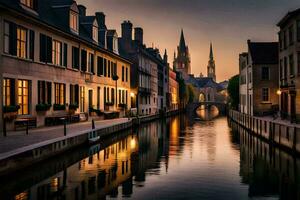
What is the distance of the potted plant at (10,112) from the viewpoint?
22.8 meters

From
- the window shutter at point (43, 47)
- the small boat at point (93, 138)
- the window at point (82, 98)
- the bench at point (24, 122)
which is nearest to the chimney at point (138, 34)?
the window at point (82, 98)

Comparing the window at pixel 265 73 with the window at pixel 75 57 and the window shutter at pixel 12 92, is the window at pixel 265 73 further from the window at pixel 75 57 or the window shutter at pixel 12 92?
the window shutter at pixel 12 92

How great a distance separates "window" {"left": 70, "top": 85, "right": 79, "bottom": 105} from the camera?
113 feet

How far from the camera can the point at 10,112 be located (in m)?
23.3

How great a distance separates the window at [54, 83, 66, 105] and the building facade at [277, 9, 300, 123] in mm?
19433

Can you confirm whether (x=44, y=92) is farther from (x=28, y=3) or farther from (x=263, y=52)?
(x=263, y=52)

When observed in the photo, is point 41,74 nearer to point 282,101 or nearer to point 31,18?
point 31,18

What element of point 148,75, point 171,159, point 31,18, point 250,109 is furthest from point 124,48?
point 171,159

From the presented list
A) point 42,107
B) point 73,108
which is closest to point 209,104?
point 73,108

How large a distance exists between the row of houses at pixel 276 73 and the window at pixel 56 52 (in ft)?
66.6

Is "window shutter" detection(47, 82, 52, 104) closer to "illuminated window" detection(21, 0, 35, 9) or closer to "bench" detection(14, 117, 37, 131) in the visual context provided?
"bench" detection(14, 117, 37, 131)

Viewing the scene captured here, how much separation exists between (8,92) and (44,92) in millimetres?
4902

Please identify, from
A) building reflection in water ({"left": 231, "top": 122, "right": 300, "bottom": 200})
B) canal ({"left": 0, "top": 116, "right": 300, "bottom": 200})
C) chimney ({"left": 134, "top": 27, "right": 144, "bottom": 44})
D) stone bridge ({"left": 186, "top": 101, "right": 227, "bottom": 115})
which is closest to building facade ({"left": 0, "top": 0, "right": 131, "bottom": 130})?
canal ({"left": 0, "top": 116, "right": 300, "bottom": 200})

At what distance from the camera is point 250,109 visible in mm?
53219
